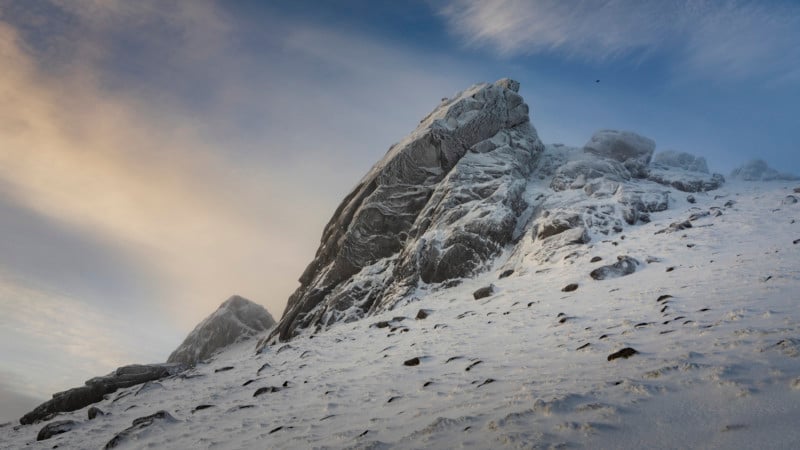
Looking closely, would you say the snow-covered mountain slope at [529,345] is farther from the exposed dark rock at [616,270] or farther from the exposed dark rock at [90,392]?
the exposed dark rock at [90,392]

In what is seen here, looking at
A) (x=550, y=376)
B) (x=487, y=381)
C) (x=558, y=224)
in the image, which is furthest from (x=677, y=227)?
(x=487, y=381)

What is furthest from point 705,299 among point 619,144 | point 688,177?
point 619,144

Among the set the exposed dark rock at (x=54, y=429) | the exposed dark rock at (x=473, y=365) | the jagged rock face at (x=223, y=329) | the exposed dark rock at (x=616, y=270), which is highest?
the jagged rock face at (x=223, y=329)

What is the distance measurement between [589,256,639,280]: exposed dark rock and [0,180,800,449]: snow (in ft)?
2.06

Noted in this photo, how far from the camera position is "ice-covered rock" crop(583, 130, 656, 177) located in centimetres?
5811

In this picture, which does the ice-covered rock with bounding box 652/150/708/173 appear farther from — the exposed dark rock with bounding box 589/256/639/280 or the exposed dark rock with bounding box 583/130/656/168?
the exposed dark rock with bounding box 589/256/639/280

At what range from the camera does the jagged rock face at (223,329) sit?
54094 mm

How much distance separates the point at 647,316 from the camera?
12.3 m

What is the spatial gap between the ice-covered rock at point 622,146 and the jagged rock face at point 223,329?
169ft

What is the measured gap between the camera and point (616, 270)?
20.2 meters

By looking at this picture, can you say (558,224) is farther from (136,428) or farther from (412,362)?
(136,428)

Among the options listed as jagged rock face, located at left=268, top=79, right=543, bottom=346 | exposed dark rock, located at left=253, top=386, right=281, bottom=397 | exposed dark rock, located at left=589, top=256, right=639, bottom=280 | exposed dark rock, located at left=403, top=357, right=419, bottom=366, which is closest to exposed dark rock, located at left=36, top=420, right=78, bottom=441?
exposed dark rock, located at left=253, top=386, right=281, bottom=397

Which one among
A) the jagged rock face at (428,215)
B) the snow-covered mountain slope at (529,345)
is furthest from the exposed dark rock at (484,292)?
the jagged rock face at (428,215)

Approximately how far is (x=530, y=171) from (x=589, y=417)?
47317 mm
